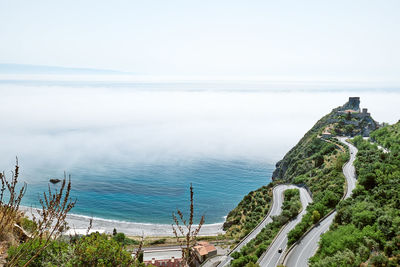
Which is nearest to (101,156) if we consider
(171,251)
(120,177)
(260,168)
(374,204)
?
(120,177)

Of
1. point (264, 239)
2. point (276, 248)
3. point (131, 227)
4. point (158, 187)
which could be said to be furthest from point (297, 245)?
point (158, 187)

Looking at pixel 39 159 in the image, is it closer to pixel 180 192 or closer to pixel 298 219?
pixel 180 192

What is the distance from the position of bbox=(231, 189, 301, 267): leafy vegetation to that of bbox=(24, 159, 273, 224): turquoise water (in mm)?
33223

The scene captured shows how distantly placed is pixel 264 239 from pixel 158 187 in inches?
2668

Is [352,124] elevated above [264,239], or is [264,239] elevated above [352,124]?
[352,124]

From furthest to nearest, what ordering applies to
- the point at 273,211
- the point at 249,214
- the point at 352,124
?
the point at 352,124 → the point at 249,214 → the point at 273,211

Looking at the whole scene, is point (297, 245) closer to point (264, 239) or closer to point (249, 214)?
point (264, 239)

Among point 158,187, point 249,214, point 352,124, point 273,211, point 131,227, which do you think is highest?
point 352,124

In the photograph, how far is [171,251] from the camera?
47.9m

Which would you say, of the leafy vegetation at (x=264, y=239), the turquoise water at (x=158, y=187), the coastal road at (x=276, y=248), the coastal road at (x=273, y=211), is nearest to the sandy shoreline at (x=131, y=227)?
the turquoise water at (x=158, y=187)

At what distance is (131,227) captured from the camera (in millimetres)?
69250

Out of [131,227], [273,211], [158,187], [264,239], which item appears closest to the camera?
[264,239]

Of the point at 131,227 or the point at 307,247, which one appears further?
the point at 131,227

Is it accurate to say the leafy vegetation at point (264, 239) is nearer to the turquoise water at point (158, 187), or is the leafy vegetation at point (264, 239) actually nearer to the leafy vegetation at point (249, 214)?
the leafy vegetation at point (249, 214)
